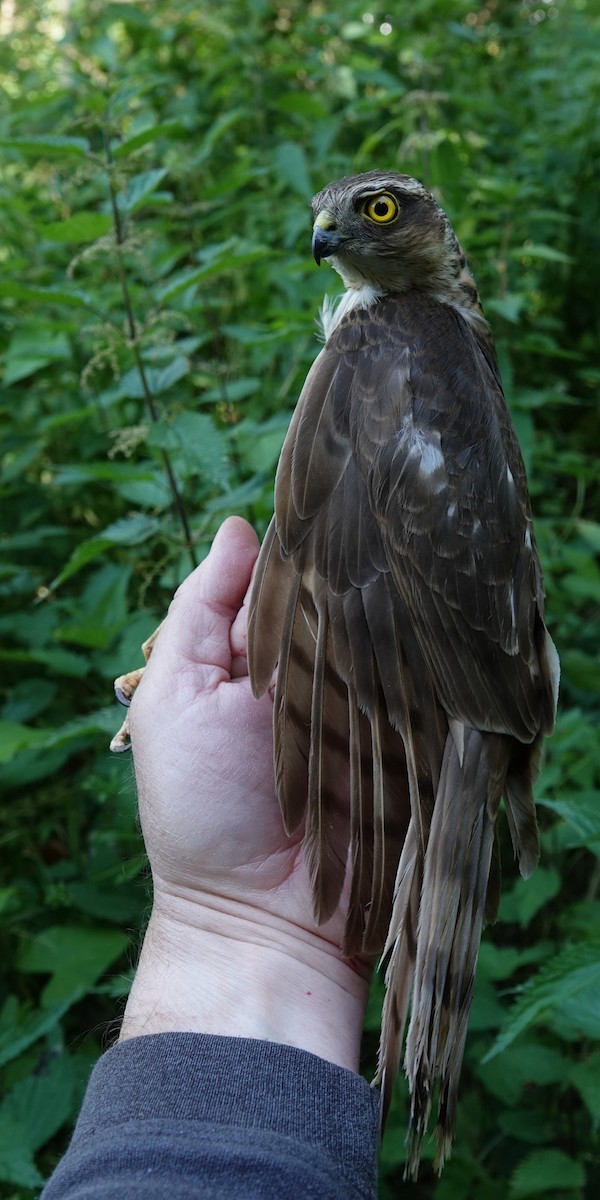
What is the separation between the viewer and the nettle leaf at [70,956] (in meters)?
2.86

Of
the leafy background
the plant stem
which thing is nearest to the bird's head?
the leafy background

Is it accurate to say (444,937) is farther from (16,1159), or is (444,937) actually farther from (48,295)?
(48,295)

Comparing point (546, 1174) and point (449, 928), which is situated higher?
point (449, 928)

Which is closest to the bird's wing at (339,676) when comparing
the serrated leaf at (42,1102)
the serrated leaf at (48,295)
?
the serrated leaf at (48,295)

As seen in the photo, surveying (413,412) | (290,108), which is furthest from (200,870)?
(290,108)

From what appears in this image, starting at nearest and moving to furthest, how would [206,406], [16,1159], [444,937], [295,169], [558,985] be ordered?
[558,985], [444,937], [16,1159], [295,169], [206,406]

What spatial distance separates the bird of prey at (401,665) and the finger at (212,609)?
25 centimetres

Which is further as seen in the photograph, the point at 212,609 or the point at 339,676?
the point at 212,609

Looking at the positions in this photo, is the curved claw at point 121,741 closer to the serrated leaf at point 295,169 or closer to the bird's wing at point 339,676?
the bird's wing at point 339,676

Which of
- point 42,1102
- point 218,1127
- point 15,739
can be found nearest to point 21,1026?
point 42,1102

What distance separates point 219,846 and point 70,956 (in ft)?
3.42

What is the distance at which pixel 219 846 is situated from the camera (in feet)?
7.23

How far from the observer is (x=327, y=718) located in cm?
203

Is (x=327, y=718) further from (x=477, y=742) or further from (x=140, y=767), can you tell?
(x=140, y=767)
